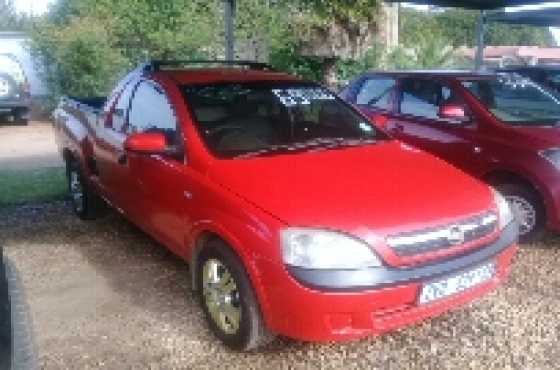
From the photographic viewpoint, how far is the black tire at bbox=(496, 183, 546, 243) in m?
5.23

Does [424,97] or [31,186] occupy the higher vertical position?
[424,97]

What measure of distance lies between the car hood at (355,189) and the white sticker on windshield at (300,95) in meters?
0.68

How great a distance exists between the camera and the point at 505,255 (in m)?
3.63

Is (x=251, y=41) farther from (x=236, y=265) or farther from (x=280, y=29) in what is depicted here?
(x=236, y=265)

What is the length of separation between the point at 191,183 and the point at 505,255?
6.32 ft

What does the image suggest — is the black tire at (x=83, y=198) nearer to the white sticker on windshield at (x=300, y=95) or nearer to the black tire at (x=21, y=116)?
the white sticker on windshield at (x=300, y=95)

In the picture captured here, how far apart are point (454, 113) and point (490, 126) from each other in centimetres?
36

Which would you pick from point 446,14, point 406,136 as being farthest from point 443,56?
point 446,14

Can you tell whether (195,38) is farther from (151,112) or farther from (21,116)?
(151,112)

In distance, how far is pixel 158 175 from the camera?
4242 mm

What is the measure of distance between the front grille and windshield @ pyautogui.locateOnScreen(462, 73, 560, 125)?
98.2 inches

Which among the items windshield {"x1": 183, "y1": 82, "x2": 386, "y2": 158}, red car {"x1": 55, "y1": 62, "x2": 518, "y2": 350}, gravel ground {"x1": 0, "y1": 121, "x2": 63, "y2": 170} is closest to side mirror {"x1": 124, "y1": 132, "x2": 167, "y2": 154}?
red car {"x1": 55, "y1": 62, "x2": 518, "y2": 350}

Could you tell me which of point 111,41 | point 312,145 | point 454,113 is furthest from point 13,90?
point 312,145

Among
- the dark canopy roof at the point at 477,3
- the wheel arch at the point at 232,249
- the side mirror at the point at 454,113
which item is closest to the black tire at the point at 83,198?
the wheel arch at the point at 232,249
